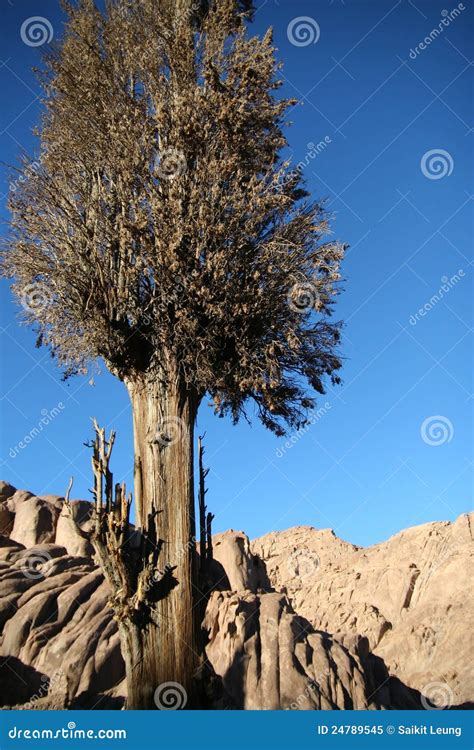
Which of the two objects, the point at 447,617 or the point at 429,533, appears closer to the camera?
the point at 447,617

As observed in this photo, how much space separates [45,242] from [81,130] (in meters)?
2.39

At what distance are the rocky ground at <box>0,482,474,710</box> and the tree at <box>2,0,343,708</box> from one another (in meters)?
2.55

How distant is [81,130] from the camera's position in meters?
13.3

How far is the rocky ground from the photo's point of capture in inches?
986

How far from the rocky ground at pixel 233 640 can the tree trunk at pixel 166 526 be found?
1.35m

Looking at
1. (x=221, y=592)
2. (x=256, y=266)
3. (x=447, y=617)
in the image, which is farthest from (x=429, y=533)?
(x=256, y=266)

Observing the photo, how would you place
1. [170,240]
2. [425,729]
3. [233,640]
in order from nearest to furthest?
[425,729]
[170,240]
[233,640]

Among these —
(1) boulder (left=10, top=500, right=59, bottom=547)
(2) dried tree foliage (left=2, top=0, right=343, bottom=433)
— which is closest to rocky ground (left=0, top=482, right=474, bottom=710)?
(1) boulder (left=10, top=500, right=59, bottom=547)

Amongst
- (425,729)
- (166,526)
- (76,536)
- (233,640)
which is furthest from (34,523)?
(425,729)

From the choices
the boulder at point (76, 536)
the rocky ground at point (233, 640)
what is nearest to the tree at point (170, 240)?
the rocky ground at point (233, 640)

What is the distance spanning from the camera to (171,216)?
12.0m

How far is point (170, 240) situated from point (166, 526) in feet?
15.7

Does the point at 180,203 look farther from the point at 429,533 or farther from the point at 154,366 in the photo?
the point at 429,533

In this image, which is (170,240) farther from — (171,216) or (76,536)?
(76,536)
